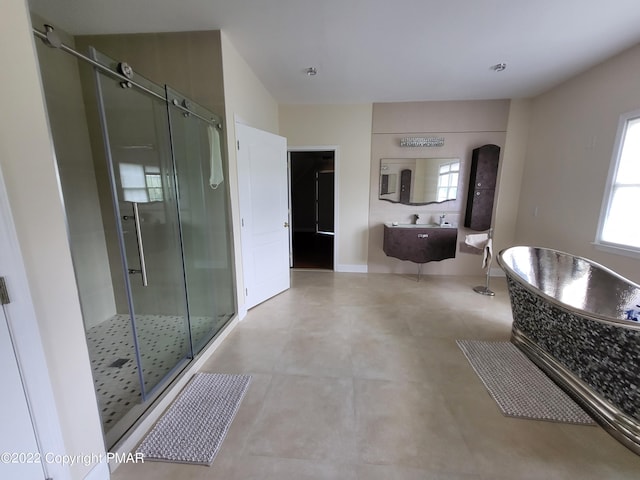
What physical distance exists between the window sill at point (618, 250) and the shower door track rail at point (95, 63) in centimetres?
392

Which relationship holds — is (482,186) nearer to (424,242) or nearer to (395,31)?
(424,242)

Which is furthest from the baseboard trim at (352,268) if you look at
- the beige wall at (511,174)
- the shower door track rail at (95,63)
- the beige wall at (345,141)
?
the shower door track rail at (95,63)

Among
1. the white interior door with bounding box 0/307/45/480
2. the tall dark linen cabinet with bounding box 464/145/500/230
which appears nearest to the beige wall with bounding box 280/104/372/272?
the tall dark linen cabinet with bounding box 464/145/500/230

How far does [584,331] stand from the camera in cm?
155

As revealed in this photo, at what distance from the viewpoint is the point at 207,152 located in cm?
238

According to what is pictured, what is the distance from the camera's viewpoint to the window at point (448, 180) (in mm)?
3904

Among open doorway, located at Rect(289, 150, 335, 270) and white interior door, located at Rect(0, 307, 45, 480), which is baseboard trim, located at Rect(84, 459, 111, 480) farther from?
open doorway, located at Rect(289, 150, 335, 270)

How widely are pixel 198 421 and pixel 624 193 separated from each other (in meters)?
4.05

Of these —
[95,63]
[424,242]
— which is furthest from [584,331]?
[95,63]

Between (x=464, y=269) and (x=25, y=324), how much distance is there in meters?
4.74

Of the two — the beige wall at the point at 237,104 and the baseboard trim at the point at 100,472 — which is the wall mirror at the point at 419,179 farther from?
the baseboard trim at the point at 100,472

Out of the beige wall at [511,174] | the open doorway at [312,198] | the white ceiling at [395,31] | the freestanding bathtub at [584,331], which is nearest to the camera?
the freestanding bathtub at [584,331]

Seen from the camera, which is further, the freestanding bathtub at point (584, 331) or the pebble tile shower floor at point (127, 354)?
the pebble tile shower floor at point (127, 354)

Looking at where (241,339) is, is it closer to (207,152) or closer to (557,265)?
(207,152)
